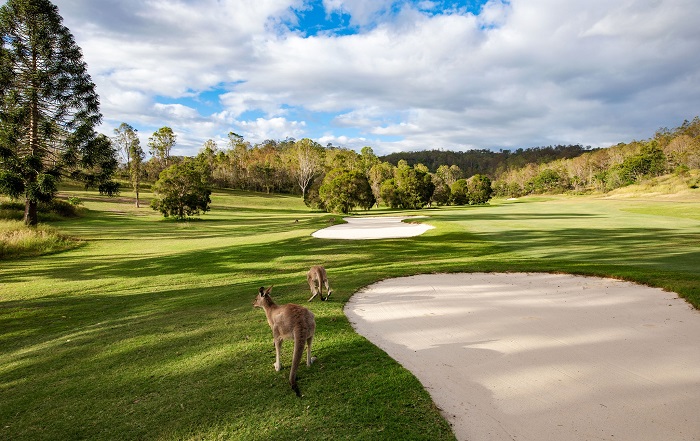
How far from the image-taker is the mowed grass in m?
4.21

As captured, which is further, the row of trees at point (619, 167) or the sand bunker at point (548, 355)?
the row of trees at point (619, 167)

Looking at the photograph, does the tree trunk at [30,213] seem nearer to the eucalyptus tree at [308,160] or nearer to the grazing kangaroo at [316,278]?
the grazing kangaroo at [316,278]

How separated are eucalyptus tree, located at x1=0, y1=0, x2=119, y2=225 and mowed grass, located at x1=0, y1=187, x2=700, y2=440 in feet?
36.2

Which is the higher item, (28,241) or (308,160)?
(308,160)

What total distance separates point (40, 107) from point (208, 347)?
1253 inches

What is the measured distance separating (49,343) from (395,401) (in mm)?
7911

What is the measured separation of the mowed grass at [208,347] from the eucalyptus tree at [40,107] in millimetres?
11034

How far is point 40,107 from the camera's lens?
2678 centimetres

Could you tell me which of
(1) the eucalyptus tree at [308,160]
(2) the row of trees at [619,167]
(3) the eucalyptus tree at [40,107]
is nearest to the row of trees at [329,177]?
→ (1) the eucalyptus tree at [308,160]

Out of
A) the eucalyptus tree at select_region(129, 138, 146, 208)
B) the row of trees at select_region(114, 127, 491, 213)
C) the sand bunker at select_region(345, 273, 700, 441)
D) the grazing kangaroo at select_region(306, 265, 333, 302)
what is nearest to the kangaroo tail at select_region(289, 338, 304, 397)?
the sand bunker at select_region(345, 273, 700, 441)

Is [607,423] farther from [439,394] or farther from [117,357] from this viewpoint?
[117,357]

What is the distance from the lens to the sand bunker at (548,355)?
4332mm

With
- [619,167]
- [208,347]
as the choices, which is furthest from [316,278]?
[619,167]

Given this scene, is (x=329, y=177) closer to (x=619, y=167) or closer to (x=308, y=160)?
(x=308, y=160)
